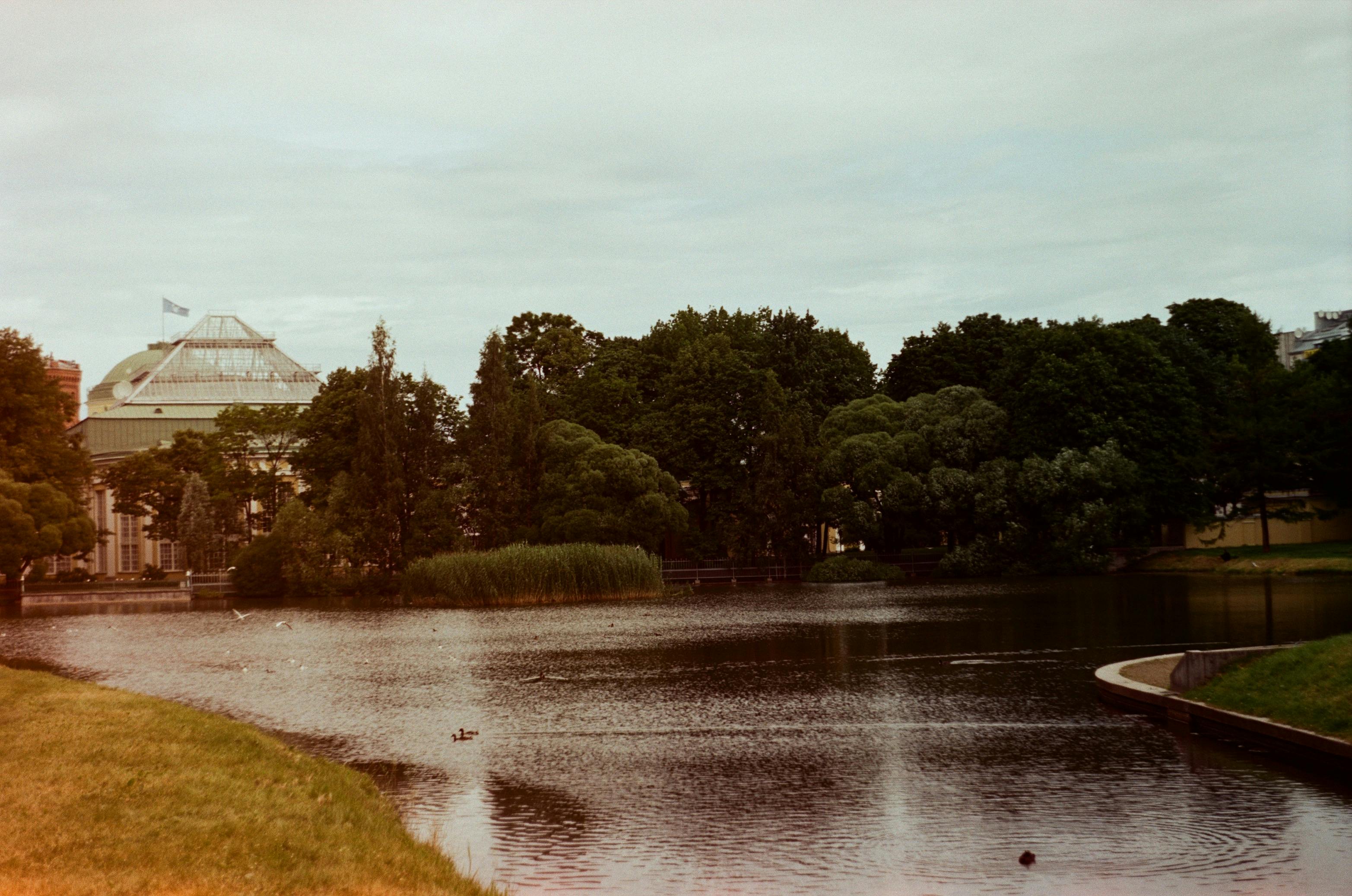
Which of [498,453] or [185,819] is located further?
[498,453]

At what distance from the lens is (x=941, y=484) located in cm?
6894

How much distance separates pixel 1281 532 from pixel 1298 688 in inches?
2475

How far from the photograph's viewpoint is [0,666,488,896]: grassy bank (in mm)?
8883

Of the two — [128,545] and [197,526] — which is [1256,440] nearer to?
[197,526]

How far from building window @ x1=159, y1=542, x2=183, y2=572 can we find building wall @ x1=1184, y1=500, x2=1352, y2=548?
253 feet

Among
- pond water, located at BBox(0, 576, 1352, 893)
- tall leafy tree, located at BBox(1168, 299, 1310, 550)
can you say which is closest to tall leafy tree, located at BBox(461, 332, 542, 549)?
pond water, located at BBox(0, 576, 1352, 893)

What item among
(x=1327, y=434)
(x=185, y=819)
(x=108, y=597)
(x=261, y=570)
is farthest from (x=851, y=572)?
(x=185, y=819)

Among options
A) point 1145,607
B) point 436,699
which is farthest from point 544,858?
point 1145,607

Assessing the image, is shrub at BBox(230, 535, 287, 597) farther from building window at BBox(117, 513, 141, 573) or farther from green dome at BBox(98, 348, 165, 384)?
green dome at BBox(98, 348, 165, 384)

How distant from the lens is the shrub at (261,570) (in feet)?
231

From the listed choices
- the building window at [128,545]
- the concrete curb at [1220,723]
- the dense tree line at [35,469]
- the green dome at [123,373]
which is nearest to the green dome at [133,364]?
the green dome at [123,373]

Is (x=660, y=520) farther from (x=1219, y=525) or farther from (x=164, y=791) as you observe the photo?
(x=164, y=791)

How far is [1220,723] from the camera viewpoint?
16781 mm

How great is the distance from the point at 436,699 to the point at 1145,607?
80.8 feet
